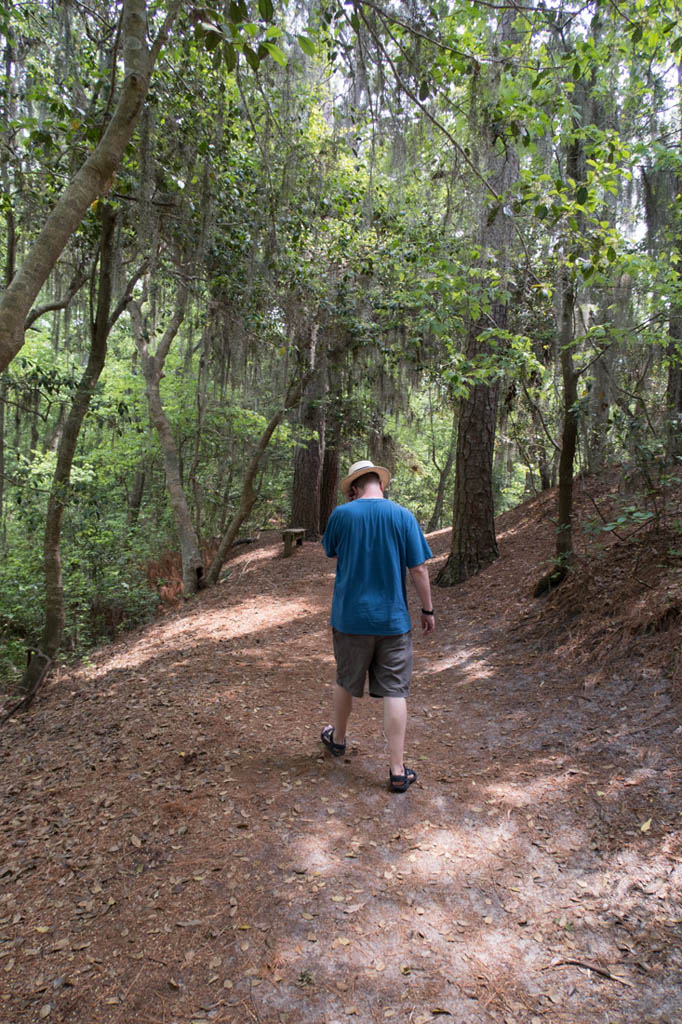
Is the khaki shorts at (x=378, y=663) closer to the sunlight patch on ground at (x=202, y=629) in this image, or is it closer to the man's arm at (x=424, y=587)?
the man's arm at (x=424, y=587)

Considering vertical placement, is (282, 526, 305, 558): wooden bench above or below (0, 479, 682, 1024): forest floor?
above

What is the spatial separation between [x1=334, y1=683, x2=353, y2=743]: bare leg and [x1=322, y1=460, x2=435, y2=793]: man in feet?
0.09

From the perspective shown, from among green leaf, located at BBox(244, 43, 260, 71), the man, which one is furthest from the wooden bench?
green leaf, located at BBox(244, 43, 260, 71)

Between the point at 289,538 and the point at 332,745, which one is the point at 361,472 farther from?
the point at 289,538

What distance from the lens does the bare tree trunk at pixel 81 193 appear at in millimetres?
2465

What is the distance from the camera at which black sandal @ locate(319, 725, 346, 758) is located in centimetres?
353

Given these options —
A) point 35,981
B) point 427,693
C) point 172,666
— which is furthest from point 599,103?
point 35,981

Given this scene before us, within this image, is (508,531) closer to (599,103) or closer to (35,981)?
(599,103)

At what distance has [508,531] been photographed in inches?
386

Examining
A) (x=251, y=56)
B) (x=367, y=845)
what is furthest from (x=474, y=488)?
(x=251, y=56)

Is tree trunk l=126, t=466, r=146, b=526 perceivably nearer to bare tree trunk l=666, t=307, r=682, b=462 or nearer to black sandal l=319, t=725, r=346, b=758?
bare tree trunk l=666, t=307, r=682, b=462

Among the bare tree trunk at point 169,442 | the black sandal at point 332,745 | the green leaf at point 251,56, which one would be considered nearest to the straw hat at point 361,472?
the black sandal at point 332,745

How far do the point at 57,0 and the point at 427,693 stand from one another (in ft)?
20.4

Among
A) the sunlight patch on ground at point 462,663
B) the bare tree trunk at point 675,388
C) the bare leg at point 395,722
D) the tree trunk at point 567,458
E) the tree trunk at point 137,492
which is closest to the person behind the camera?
the bare leg at point 395,722
